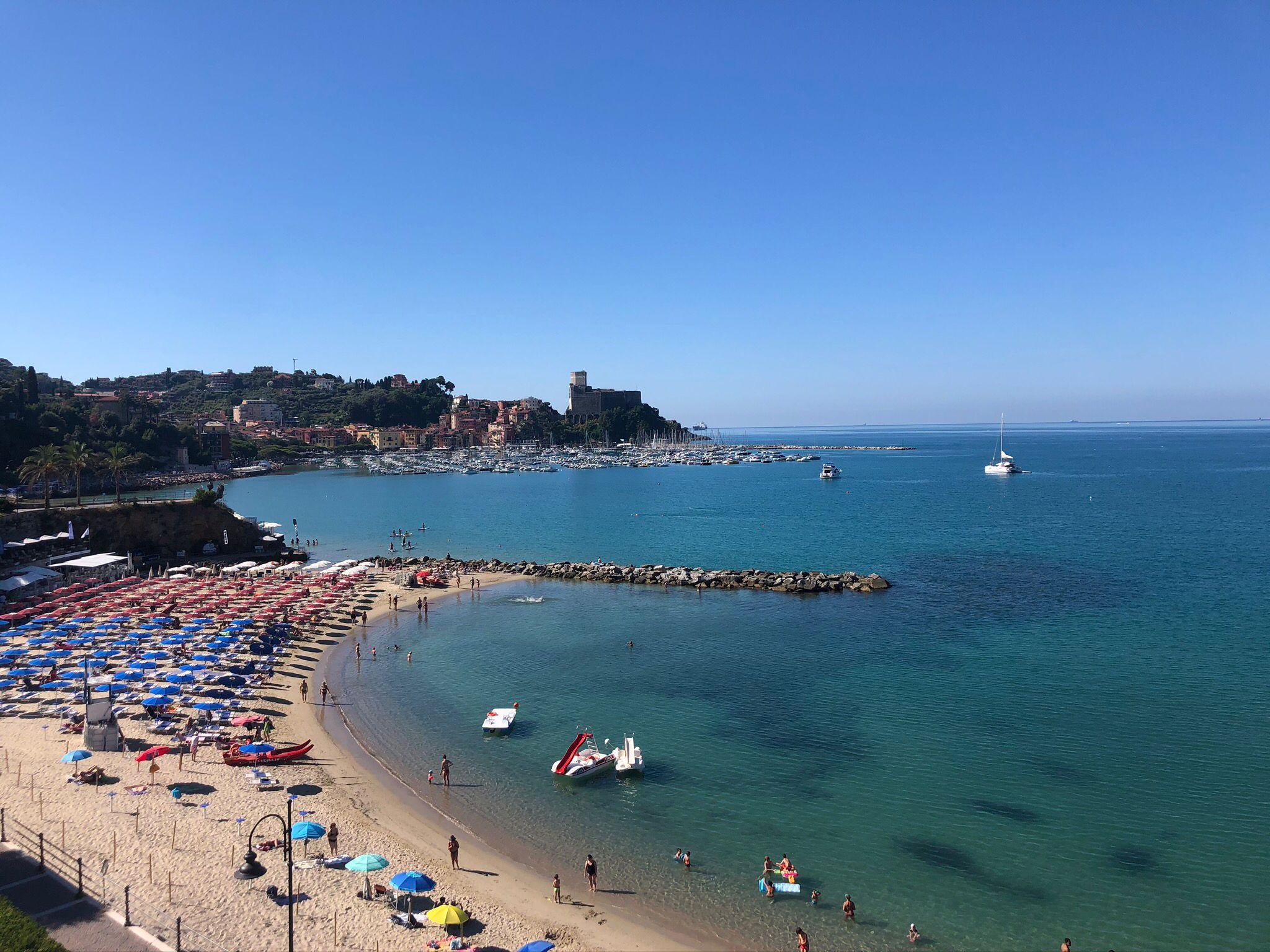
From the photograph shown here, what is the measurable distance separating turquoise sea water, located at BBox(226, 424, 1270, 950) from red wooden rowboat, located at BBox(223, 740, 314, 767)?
9.83 feet

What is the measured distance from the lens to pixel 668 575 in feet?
163

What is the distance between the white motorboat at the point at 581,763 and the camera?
21.5 m

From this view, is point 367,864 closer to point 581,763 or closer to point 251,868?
point 251,868

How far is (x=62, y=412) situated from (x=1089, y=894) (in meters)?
126

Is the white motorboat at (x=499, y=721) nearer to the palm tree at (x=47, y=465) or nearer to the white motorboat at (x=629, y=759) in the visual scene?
the white motorboat at (x=629, y=759)

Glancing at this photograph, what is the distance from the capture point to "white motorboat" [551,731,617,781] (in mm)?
21531

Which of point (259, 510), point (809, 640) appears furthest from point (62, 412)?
point (809, 640)

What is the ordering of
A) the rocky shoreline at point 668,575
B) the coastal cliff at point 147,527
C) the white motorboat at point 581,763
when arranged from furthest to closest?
the coastal cliff at point 147,527
the rocky shoreline at point 668,575
the white motorboat at point 581,763

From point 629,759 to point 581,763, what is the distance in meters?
1.42

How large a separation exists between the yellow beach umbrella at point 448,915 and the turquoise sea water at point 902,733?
2.97 m

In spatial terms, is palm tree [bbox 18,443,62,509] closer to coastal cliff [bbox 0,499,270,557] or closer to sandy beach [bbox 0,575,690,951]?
coastal cliff [bbox 0,499,270,557]

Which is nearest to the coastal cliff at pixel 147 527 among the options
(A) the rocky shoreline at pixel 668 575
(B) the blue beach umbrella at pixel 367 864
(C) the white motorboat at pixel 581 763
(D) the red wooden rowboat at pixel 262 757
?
(A) the rocky shoreline at pixel 668 575

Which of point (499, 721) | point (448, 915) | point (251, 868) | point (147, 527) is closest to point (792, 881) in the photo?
point (448, 915)

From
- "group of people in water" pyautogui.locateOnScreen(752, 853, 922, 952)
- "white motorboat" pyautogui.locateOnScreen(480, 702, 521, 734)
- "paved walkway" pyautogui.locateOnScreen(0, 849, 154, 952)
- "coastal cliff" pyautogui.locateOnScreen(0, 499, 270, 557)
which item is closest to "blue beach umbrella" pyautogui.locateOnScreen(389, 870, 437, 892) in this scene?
"paved walkway" pyautogui.locateOnScreen(0, 849, 154, 952)
